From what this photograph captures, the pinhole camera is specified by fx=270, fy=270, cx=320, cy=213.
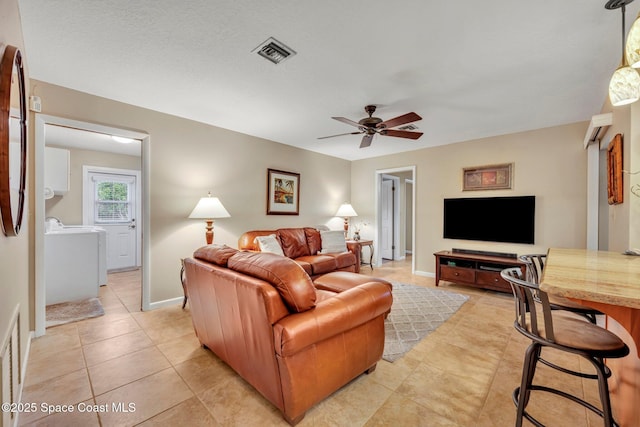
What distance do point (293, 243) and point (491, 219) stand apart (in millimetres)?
3120

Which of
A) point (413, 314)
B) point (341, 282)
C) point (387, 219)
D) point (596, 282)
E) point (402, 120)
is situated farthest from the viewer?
point (387, 219)

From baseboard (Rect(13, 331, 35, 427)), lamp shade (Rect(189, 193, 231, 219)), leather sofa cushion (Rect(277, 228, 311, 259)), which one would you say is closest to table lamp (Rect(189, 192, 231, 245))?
lamp shade (Rect(189, 193, 231, 219))

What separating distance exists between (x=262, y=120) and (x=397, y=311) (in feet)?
9.74

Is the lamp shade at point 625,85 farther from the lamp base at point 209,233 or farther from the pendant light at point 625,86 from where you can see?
the lamp base at point 209,233

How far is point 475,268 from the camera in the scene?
3994mm

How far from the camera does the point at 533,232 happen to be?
390 centimetres

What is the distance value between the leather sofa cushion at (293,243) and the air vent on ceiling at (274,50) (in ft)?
8.54

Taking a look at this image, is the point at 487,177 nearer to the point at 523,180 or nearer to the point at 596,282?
the point at 523,180

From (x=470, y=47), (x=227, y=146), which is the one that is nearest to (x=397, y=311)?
(x=470, y=47)

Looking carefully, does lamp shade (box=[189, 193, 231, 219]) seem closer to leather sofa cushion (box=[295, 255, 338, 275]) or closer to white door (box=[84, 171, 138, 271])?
leather sofa cushion (box=[295, 255, 338, 275])

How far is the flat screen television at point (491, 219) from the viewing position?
12.9ft

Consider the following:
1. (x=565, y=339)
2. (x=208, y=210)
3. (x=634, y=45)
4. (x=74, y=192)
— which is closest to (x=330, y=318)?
(x=565, y=339)

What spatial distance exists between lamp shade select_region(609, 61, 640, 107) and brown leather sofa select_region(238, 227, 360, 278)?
10.4 feet

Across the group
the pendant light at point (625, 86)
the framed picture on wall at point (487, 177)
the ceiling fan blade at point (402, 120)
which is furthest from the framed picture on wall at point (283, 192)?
the pendant light at point (625, 86)
